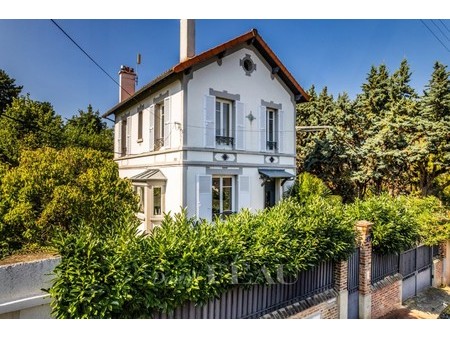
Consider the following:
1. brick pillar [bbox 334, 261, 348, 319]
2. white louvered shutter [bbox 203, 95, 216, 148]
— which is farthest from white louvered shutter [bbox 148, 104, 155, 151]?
brick pillar [bbox 334, 261, 348, 319]

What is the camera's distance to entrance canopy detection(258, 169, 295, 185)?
28.0 feet

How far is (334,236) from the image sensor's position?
4520mm

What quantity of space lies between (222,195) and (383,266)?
414 centimetres

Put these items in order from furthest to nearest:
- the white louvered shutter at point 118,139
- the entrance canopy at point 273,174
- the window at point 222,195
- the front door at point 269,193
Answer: the white louvered shutter at point 118,139 → the front door at point 269,193 → the entrance canopy at point 273,174 → the window at point 222,195

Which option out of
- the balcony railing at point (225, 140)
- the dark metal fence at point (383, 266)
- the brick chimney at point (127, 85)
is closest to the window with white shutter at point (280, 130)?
the balcony railing at point (225, 140)

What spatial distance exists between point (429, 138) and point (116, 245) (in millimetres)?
10545

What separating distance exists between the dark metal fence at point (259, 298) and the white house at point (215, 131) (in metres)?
3.60

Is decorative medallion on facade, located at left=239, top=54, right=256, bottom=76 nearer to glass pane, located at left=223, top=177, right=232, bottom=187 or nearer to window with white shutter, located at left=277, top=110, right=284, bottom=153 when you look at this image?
window with white shutter, located at left=277, top=110, right=284, bottom=153

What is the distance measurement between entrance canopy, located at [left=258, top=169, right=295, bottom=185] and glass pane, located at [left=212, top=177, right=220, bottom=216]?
141 cm

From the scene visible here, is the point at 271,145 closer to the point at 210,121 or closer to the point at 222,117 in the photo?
the point at 222,117

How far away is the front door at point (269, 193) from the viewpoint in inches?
356

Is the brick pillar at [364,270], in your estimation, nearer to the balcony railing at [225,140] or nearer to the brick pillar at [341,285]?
the brick pillar at [341,285]

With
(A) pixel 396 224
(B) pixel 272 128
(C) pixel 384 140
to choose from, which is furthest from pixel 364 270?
(C) pixel 384 140

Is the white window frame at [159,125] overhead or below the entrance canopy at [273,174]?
overhead
